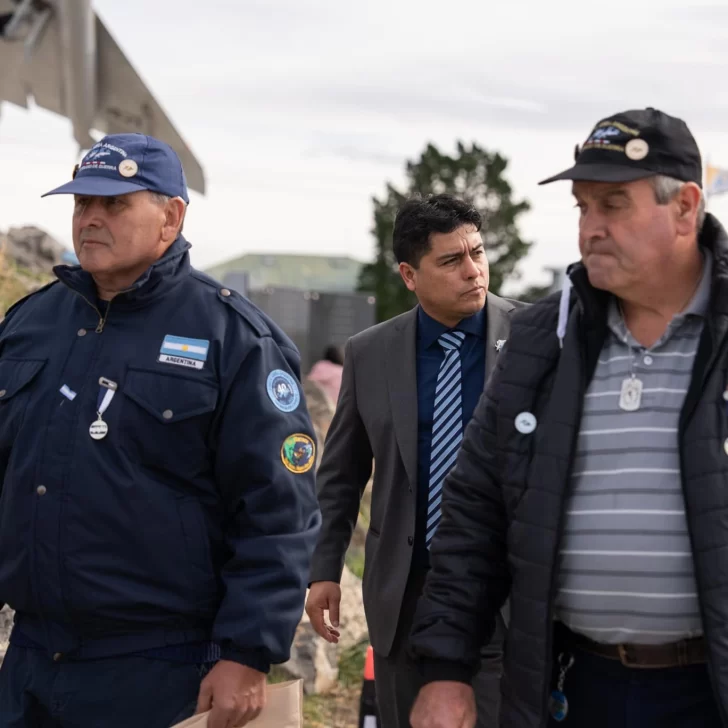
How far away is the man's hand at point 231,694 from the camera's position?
286 cm

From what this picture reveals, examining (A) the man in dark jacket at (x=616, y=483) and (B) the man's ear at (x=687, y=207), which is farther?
(B) the man's ear at (x=687, y=207)

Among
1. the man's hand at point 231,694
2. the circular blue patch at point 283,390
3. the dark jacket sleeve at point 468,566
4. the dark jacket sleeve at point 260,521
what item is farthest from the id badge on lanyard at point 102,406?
Result: the dark jacket sleeve at point 468,566

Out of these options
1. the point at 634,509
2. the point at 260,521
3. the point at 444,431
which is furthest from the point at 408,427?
the point at 634,509

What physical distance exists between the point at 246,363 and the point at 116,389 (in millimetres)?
341

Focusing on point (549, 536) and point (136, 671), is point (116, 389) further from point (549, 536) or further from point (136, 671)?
point (549, 536)

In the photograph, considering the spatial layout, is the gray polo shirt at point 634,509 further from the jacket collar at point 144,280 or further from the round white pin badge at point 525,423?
the jacket collar at point 144,280

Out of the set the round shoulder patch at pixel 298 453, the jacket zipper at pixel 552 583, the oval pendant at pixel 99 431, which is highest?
the oval pendant at pixel 99 431

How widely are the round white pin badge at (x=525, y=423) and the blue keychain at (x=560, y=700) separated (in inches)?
19.9

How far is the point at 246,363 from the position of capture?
309cm

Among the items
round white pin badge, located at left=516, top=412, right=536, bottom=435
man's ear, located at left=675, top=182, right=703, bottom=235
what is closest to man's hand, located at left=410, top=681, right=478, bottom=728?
round white pin badge, located at left=516, top=412, right=536, bottom=435

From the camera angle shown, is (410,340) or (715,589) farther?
(410,340)

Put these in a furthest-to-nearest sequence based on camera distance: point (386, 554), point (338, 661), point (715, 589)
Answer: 1. point (338, 661)
2. point (386, 554)
3. point (715, 589)

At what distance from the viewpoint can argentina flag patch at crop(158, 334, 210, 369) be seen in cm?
305

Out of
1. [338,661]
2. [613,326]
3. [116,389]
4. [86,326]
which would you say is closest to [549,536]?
[613,326]
